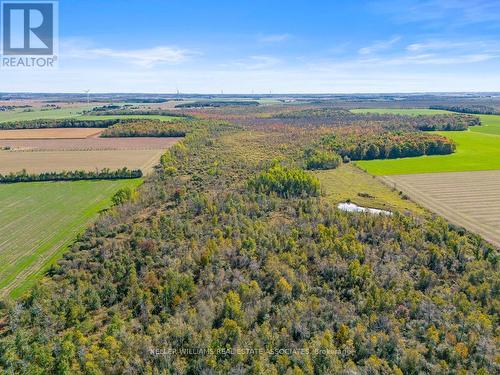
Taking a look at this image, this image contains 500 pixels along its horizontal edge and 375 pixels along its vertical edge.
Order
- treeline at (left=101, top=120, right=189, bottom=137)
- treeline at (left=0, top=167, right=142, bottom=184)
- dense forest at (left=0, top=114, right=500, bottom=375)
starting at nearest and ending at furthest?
1. dense forest at (left=0, top=114, right=500, bottom=375)
2. treeline at (left=0, top=167, right=142, bottom=184)
3. treeline at (left=101, top=120, right=189, bottom=137)

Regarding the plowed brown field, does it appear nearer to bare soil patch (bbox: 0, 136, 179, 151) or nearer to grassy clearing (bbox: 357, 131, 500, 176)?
grassy clearing (bbox: 357, 131, 500, 176)

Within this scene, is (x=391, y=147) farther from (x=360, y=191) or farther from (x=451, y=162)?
(x=360, y=191)

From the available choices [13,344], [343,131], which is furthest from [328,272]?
[343,131]

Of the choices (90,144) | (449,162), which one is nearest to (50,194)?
(90,144)

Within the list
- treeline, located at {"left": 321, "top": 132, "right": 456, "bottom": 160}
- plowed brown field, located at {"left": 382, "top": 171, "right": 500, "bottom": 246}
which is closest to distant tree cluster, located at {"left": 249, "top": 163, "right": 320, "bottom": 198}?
plowed brown field, located at {"left": 382, "top": 171, "right": 500, "bottom": 246}

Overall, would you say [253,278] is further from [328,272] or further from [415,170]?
[415,170]

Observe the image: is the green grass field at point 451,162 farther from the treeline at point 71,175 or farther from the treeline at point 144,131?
the treeline at point 144,131

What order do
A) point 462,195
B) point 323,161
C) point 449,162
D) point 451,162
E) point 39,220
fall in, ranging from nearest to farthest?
point 39,220 < point 462,195 < point 323,161 < point 451,162 < point 449,162
